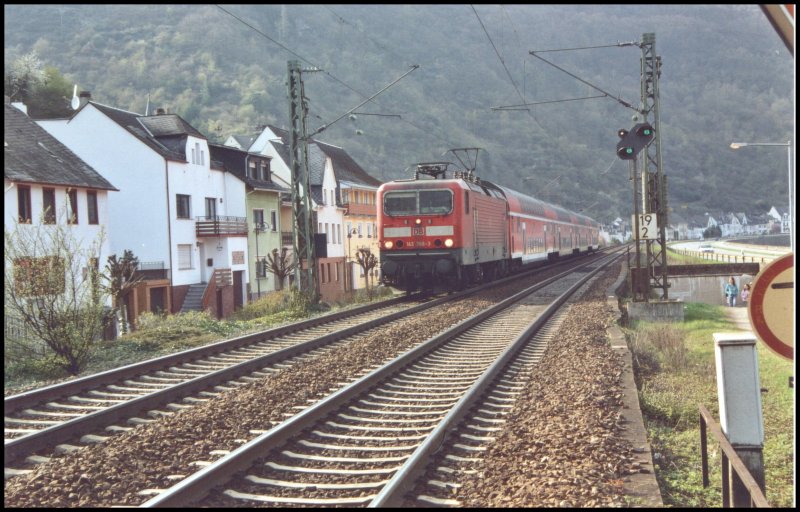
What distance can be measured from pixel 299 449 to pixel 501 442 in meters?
1.61

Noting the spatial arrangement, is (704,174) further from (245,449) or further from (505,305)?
(245,449)

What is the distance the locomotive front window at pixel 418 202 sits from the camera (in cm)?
2273

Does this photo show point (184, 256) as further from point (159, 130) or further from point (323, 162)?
point (323, 162)

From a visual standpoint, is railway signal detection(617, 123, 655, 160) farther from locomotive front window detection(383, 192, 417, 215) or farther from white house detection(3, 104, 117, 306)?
white house detection(3, 104, 117, 306)

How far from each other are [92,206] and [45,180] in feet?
13.0

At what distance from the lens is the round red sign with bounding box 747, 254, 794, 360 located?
4.03 meters

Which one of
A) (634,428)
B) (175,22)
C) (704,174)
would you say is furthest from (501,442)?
(175,22)

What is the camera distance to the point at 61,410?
8.48 m

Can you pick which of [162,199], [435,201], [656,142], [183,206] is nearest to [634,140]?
[656,142]

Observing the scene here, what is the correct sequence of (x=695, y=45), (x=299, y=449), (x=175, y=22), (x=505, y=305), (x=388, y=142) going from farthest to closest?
1. (x=175, y=22)
2. (x=388, y=142)
3. (x=695, y=45)
4. (x=505, y=305)
5. (x=299, y=449)

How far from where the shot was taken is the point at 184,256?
40.6m

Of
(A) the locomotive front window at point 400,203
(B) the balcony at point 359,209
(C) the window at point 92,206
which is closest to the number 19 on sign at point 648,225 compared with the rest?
(A) the locomotive front window at point 400,203

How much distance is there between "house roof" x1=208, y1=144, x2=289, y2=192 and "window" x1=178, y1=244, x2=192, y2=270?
507 cm

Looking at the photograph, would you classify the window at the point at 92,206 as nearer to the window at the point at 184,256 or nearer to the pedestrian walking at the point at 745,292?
the window at the point at 184,256
